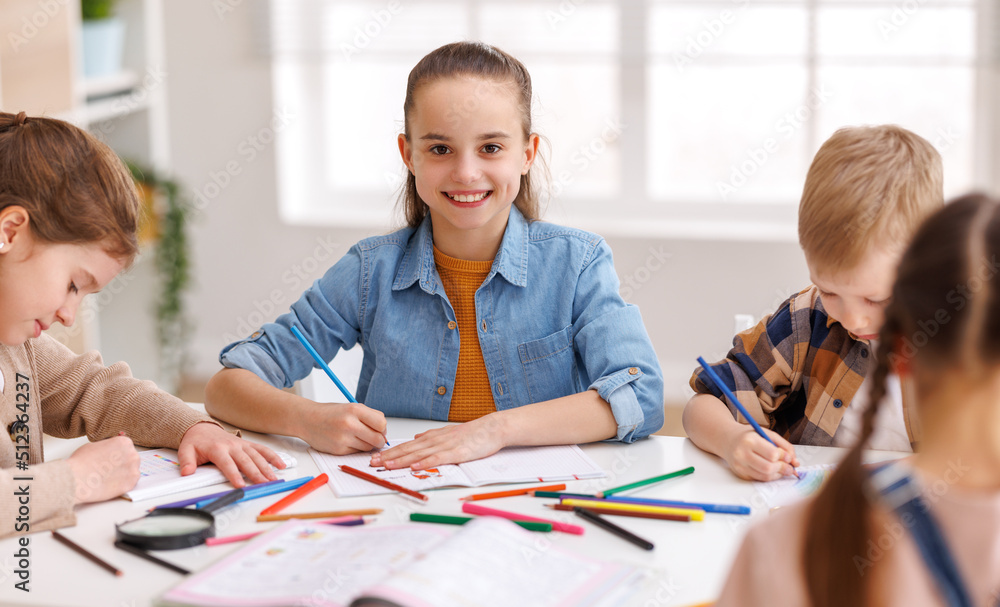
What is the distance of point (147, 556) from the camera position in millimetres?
1003

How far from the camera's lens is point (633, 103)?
334 cm

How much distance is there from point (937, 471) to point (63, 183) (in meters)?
1.02

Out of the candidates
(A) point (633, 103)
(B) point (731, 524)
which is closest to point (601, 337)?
(B) point (731, 524)

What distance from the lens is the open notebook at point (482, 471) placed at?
1.19 m

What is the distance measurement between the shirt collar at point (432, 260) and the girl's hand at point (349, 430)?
336 mm

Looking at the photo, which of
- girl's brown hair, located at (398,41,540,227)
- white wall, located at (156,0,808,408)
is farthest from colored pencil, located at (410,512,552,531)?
white wall, located at (156,0,808,408)

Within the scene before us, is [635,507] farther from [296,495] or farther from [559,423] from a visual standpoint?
[296,495]

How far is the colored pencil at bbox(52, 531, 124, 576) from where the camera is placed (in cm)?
98

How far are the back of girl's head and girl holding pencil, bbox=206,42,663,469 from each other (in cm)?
36

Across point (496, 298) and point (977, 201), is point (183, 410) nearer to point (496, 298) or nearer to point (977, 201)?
point (496, 298)

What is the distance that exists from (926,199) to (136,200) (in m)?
1.03

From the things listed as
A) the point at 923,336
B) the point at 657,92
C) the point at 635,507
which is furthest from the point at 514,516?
the point at 657,92

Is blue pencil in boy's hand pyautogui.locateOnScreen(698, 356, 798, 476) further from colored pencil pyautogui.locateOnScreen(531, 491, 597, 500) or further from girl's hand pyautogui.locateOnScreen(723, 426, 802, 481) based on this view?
colored pencil pyautogui.locateOnScreen(531, 491, 597, 500)

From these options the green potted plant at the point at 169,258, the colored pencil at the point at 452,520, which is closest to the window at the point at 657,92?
the green potted plant at the point at 169,258
